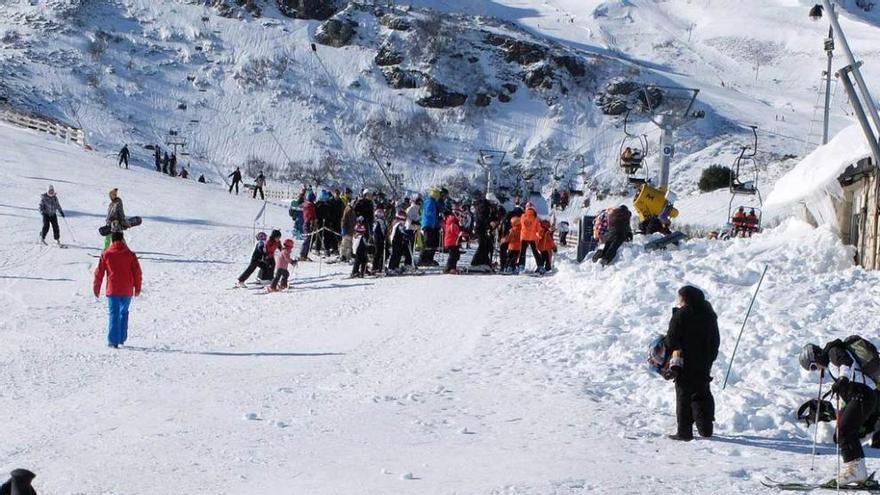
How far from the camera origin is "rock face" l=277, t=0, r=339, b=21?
384 ft

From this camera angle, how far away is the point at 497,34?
114 meters

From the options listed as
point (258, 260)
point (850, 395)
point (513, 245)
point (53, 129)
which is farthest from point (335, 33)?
point (850, 395)

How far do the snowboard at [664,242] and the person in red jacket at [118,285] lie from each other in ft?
28.1

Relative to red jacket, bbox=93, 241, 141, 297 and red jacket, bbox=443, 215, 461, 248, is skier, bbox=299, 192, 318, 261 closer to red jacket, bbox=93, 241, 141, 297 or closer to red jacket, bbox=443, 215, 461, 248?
red jacket, bbox=443, 215, 461, 248

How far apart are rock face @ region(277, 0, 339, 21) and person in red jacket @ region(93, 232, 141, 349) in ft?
355

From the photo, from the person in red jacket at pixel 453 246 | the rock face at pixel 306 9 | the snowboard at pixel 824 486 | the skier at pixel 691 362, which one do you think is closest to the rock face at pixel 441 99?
the rock face at pixel 306 9

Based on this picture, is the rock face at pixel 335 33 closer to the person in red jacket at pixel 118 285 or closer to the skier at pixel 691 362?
the person in red jacket at pixel 118 285

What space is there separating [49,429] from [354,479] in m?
2.89

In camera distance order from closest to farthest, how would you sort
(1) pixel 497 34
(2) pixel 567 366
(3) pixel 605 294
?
(2) pixel 567 366 < (3) pixel 605 294 < (1) pixel 497 34

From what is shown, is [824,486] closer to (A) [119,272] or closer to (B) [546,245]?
(A) [119,272]

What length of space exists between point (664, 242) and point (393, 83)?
90293 mm

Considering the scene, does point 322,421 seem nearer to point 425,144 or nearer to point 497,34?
point 425,144

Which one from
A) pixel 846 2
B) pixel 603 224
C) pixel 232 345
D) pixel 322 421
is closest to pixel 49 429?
pixel 322 421

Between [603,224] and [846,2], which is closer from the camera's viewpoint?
[603,224]
